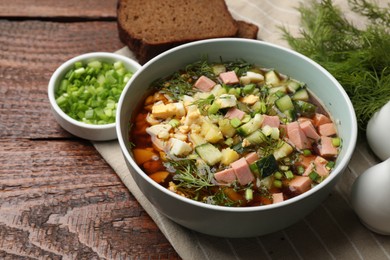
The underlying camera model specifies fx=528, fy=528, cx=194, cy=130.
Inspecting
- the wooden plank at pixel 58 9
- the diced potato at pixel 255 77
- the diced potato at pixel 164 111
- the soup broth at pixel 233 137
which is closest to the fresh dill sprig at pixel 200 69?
the soup broth at pixel 233 137

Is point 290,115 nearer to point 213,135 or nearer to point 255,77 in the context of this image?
point 255,77

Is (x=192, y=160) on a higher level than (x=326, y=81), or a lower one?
lower

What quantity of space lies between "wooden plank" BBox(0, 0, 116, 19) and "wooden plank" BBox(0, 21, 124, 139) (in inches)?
2.2

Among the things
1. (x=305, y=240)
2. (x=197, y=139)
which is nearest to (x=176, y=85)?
(x=197, y=139)

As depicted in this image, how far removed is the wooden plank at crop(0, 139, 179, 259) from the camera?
1931 mm

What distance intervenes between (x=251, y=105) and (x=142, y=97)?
0.44m

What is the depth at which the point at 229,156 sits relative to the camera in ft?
5.99

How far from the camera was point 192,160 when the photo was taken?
186 cm

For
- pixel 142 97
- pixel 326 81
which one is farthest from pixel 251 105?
pixel 142 97

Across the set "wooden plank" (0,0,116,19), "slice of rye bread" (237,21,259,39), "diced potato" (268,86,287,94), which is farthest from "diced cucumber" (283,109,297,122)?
"wooden plank" (0,0,116,19)

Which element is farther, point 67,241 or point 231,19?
point 231,19

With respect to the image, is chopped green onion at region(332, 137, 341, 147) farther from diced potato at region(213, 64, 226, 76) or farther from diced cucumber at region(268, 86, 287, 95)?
diced potato at region(213, 64, 226, 76)

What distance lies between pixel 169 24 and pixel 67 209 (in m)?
1.11

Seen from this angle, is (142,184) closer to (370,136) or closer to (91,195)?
(91,195)
